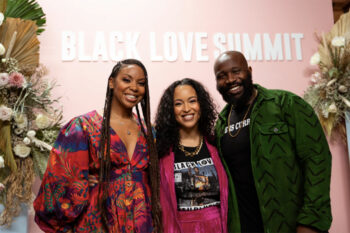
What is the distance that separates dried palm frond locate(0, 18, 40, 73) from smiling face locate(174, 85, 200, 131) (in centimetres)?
112

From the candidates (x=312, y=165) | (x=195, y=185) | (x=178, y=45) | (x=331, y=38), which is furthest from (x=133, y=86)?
(x=331, y=38)

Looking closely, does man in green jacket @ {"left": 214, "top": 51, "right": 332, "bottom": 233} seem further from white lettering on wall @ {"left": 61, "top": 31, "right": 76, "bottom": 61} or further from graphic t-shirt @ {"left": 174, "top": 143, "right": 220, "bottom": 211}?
white lettering on wall @ {"left": 61, "top": 31, "right": 76, "bottom": 61}

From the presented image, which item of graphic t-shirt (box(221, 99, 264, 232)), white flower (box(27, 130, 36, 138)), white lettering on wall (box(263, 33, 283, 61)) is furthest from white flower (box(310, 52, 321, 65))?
white flower (box(27, 130, 36, 138))

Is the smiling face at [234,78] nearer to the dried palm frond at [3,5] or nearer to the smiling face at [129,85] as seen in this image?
the smiling face at [129,85]

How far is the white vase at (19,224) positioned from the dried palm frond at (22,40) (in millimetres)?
1025

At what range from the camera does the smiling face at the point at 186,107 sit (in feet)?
7.01

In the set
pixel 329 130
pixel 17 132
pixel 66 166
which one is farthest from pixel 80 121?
pixel 329 130

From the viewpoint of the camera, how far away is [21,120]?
2.31 m

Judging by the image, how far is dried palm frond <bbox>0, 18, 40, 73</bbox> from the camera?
239 cm

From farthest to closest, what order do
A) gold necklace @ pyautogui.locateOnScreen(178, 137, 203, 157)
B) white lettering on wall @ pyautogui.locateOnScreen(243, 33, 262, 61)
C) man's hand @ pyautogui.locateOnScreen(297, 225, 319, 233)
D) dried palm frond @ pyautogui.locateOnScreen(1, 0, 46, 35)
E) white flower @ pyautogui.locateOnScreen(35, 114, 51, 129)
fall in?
white lettering on wall @ pyautogui.locateOnScreen(243, 33, 262, 61)
dried palm frond @ pyautogui.locateOnScreen(1, 0, 46, 35)
white flower @ pyautogui.locateOnScreen(35, 114, 51, 129)
gold necklace @ pyautogui.locateOnScreen(178, 137, 203, 157)
man's hand @ pyautogui.locateOnScreen(297, 225, 319, 233)

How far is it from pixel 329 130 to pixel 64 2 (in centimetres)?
258

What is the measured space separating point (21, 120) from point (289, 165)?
176 cm

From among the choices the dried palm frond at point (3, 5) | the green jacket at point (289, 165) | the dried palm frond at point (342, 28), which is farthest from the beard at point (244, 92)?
the dried palm frond at point (3, 5)

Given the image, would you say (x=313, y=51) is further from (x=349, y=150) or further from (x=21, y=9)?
(x=21, y=9)
